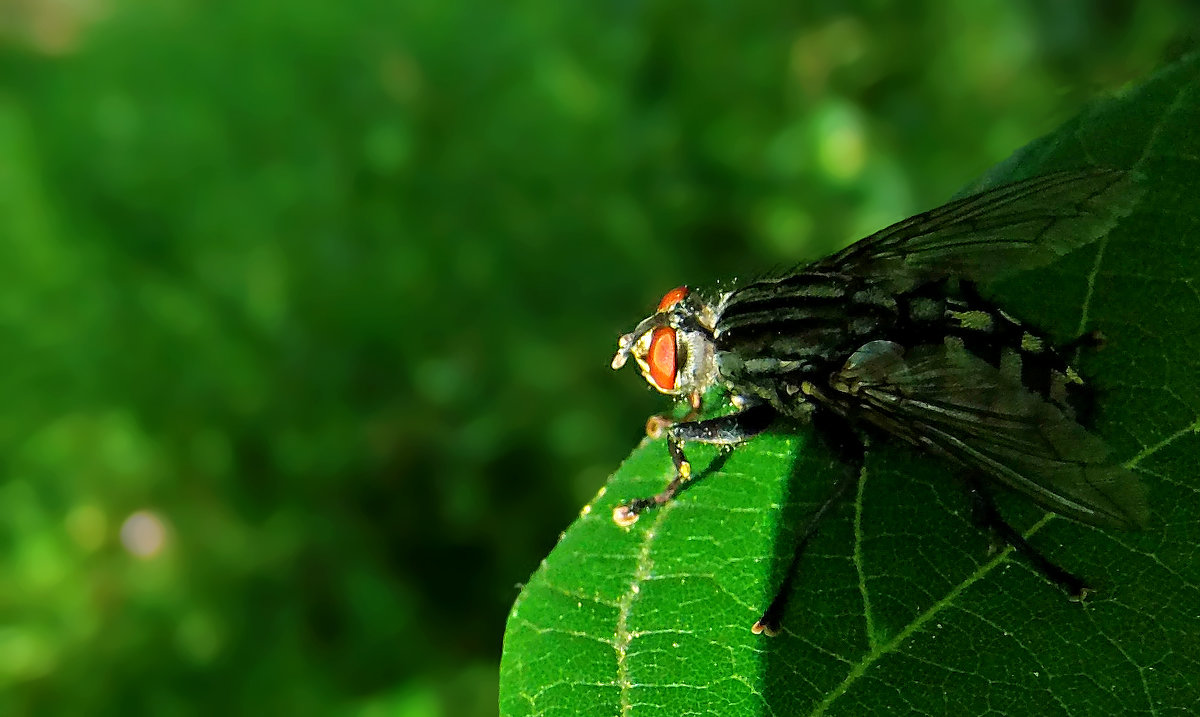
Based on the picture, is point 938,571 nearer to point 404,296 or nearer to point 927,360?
point 927,360

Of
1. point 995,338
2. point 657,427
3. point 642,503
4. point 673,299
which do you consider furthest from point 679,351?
point 995,338

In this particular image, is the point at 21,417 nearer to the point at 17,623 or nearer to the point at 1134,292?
the point at 17,623

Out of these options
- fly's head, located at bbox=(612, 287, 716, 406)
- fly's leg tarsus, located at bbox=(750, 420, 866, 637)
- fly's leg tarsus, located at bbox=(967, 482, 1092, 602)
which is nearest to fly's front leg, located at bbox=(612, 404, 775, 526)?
fly's leg tarsus, located at bbox=(750, 420, 866, 637)

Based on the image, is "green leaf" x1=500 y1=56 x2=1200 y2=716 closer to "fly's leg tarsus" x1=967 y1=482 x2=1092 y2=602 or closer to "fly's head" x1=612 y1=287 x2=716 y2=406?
"fly's leg tarsus" x1=967 y1=482 x2=1092 y2=602

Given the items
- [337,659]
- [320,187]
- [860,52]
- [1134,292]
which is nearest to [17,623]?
[337,659]

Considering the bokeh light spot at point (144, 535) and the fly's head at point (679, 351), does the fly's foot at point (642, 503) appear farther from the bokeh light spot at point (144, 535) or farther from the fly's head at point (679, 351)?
the bokeh light spot at point (144, 535)
